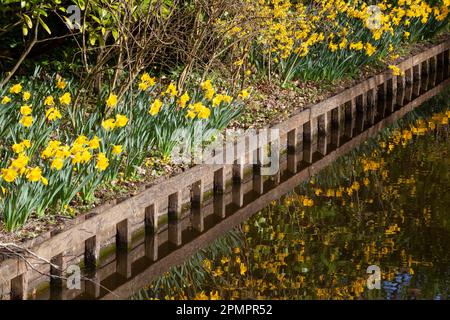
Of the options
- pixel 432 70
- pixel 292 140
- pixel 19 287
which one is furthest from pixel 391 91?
pixel 19 287

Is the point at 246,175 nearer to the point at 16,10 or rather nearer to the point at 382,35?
the point at 16,10

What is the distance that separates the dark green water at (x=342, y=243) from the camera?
819 cm

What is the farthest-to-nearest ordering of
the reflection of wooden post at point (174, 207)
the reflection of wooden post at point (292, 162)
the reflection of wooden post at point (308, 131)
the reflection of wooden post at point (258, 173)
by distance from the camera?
the reflection of wooden post at point (308, 131) < the reflection of wooden post at point (292, 162) < the reflection of wooden post at point (258, 173) < the reflection of wooden post at point (174, 207)

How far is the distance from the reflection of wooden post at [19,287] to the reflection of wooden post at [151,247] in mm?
1557

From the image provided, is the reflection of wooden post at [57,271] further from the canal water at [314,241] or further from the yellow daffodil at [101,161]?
the yellow daffodil at [101,161]

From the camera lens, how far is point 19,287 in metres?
7.62

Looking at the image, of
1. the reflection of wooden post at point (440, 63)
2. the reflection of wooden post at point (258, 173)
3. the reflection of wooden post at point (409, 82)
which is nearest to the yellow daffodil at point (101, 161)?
the reflection of wooden post at point (258, 173)

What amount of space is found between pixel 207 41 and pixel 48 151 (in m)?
3.92

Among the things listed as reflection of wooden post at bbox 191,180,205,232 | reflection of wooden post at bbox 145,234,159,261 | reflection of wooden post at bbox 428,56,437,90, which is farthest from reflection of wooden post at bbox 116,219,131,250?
A: reflection of wooden post at bbox 428,56,437,90

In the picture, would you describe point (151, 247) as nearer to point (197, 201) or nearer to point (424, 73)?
point (197, 201)

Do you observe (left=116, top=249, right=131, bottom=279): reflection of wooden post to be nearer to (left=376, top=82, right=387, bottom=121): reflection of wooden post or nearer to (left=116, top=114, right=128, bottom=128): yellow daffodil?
(left=116, top=114, right=128, bottom=128): yellow daffodil

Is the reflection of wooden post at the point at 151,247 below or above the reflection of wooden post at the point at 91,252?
above

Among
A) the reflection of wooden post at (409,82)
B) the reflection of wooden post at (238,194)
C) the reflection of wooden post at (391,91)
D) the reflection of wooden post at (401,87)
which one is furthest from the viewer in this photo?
the reflection of wooden post at (409,82)

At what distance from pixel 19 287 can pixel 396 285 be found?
109 inches
